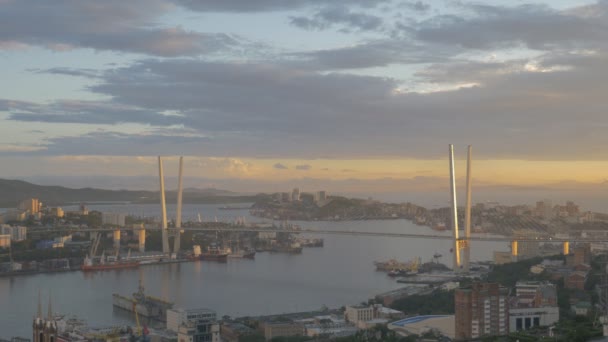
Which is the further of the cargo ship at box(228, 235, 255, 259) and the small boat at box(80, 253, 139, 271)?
the cargo ship at box(228, 235, 255, 259)

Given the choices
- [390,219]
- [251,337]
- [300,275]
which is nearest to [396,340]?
[251,337]

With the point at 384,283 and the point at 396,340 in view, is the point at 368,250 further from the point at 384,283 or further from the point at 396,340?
the point at 396,340

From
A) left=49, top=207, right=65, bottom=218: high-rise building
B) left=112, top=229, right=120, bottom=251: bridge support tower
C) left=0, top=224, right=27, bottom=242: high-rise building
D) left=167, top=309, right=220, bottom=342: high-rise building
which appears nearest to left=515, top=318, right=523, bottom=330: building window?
left=167, top=309, right=220, bottom=342: high-rise building

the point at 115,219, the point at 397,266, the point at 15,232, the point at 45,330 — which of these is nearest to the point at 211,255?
the point at 397,266

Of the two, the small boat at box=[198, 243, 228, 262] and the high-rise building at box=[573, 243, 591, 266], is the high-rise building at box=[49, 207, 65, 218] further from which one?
the high-rise building at box=[573, 243, 591, 266]

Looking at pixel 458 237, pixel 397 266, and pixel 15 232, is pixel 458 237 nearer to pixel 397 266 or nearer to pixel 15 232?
pixel 397 266

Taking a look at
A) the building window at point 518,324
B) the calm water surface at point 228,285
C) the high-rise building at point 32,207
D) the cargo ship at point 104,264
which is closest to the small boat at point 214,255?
the calm water surface at point 228,285
